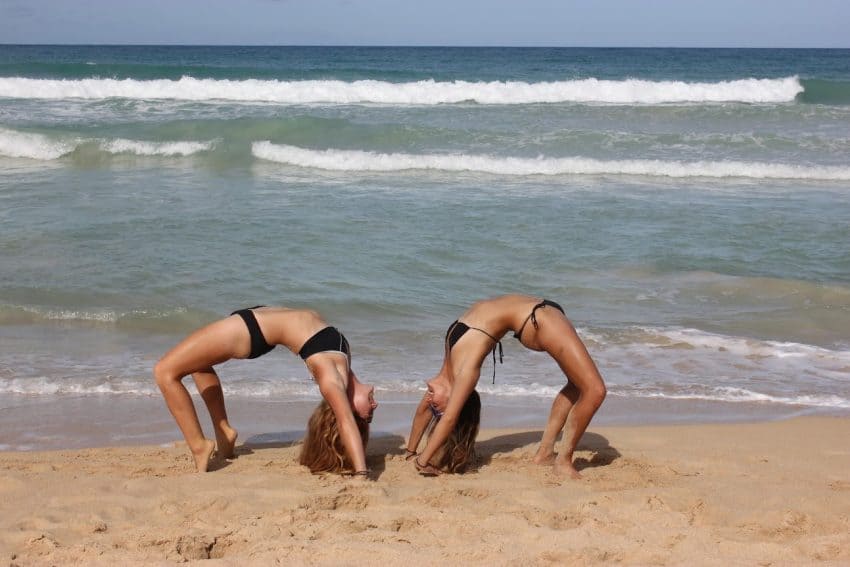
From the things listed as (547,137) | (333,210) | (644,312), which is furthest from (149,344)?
(547,137)

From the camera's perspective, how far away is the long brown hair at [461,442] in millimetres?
5137

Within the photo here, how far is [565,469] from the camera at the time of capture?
16.9 feet

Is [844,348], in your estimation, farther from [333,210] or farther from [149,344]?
[333,210]

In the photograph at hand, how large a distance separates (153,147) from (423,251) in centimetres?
974

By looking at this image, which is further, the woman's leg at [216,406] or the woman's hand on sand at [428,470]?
the woman's leg at [216,406]

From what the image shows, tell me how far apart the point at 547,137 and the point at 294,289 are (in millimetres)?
11954

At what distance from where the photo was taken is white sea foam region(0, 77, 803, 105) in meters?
31.9

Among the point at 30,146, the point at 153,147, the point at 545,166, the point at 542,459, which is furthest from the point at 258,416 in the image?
the point at 30,146

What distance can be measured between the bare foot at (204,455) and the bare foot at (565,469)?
1916 millimetres

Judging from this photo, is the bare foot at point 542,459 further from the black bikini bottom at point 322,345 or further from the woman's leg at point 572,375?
the black bikini bottom at point 322,345

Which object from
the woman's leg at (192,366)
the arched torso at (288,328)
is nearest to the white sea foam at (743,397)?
the arched torso at (288,328)

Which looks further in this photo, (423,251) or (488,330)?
(423,251)

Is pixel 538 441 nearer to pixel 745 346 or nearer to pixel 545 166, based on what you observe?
pixel 745 346

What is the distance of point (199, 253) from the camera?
33.2 ft
